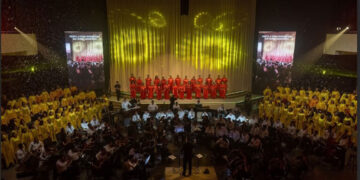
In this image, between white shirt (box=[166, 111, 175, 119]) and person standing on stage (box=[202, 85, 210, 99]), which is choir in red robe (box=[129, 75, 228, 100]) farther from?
white shirt (box=[166, 111, 175, 119])

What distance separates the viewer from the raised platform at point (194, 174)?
8203 mm

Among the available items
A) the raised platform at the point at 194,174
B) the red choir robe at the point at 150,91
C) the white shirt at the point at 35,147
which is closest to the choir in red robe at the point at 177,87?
the red choir robe at the point at 150,91

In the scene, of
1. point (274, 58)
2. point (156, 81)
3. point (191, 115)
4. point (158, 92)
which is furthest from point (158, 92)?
point (274, 58)

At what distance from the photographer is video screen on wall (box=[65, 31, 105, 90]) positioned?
15539mm

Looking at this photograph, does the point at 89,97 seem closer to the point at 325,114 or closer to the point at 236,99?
the point at 236,99

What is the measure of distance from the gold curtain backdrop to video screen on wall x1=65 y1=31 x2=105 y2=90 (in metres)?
0.81

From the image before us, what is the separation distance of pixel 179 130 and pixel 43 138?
15.9 ft

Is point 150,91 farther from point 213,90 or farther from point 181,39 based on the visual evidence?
point 181,39

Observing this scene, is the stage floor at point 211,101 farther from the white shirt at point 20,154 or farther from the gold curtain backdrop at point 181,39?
the white shirt at point 20,154

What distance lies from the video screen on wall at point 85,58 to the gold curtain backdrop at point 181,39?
0.81 m

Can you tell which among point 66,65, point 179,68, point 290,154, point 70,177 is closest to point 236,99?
point 179,68

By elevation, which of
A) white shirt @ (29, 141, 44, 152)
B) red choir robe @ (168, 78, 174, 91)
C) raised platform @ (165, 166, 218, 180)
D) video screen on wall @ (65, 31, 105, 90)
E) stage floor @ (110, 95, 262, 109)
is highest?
video screen on wall @ (65, 31, 105, 90)

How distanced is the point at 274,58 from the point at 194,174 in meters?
10.4

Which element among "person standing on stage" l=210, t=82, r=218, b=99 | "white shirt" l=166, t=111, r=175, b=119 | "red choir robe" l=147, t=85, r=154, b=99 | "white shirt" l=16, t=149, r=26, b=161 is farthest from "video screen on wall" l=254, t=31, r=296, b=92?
"white shirt" l=16, t=149, r=26, b=161
